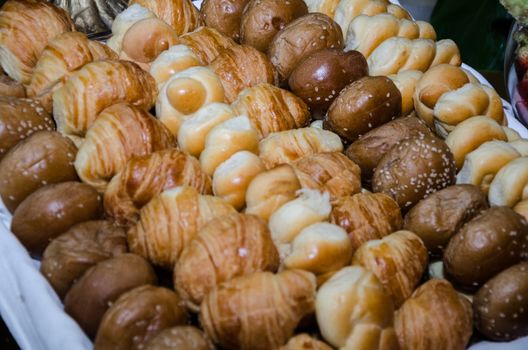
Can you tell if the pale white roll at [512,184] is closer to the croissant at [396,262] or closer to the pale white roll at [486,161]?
the pale white roll at [486,161]

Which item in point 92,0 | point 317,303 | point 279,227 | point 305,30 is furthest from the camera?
point 92,0

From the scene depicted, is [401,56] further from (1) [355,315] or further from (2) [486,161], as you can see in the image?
(1) [355,315]

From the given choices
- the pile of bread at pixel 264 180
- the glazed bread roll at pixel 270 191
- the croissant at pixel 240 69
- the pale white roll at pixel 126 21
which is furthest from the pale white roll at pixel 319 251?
the pale white roll at pixel 126 21

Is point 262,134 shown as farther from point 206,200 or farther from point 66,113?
point 66,113

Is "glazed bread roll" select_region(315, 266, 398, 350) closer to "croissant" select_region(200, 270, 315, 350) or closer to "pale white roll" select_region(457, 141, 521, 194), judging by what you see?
"croissant" select_region(200, 270, 315, 350)

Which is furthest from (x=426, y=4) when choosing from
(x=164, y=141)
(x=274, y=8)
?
(x=164, y=141)

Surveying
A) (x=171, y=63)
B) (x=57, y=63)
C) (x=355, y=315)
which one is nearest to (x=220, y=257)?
(x=355, y=315)

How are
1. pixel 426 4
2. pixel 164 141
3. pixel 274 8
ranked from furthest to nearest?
pixel 426 4 → pixel 274 8 → pixel 164 141
